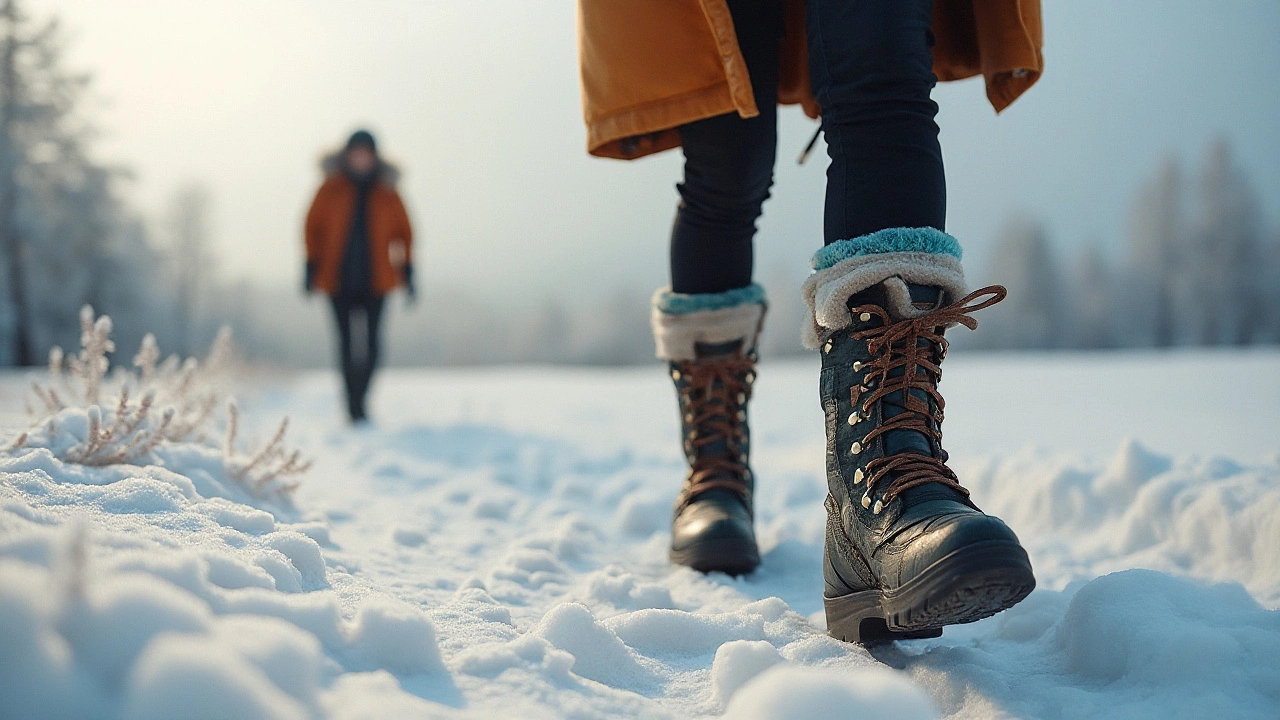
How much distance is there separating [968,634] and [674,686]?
61 centimetres

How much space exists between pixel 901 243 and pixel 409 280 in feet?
16.5

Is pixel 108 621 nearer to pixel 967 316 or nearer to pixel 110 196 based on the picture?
pixel 967 316

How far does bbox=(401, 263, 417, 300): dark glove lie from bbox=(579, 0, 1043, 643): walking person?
13.8 feet

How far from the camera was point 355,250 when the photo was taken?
5371 millimetres

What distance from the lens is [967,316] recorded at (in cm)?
114

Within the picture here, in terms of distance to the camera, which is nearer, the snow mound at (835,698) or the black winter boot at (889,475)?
the snow mound at (835,698)

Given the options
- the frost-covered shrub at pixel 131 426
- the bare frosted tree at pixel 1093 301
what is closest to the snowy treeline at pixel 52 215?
the frost-covered shrub at pixel 131 426

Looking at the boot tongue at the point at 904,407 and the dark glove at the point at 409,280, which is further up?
the dark glove at the point at 409,280

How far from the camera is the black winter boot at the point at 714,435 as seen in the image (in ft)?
5.42

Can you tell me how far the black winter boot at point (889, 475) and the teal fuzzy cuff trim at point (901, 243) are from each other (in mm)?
58

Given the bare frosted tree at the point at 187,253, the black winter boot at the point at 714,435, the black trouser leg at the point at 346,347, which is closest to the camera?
the black winter boot at the point at 714,435

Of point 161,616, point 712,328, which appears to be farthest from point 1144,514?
point 161,616

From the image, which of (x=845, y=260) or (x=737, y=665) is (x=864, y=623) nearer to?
(x=737, y=665)

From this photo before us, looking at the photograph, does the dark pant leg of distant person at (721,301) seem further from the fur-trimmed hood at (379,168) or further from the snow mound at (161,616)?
the fur-trimmed hood at (379,168)
